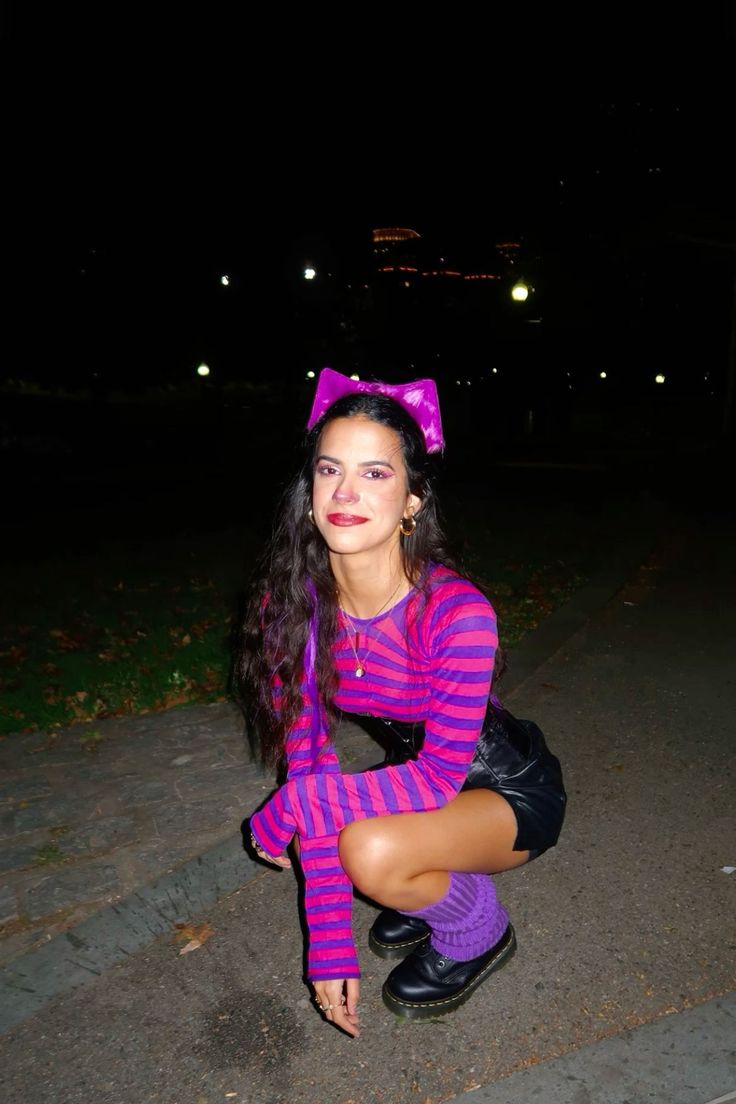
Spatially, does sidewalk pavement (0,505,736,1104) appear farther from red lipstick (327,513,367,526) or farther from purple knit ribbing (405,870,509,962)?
red lipstick (327,513,367,526)

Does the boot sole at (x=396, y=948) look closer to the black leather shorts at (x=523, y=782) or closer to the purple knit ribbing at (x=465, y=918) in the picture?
the purple knit ribbing at (x=465, y=918)

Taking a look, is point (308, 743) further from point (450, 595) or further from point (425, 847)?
point (450, 595)

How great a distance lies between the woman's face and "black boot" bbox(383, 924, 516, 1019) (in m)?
1.32

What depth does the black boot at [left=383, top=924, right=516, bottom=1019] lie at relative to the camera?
8.77 ft

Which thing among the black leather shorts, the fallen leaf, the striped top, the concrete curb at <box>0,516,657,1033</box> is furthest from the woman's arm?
the concrete curb at <box>0,516,657,1033</box>

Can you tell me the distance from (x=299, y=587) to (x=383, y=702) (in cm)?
A: 45

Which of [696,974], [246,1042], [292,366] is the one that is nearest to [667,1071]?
[696,974]

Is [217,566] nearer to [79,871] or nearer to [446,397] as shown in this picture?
[79,871]

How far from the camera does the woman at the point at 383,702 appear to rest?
7.68 ft

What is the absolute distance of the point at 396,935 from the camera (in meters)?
3.01

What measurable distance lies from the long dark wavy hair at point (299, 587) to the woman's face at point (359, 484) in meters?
0.06

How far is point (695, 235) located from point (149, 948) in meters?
19.3

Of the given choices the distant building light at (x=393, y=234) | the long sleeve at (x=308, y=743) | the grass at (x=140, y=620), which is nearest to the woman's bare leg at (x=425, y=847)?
the long sleeve at (x=308, y=743)

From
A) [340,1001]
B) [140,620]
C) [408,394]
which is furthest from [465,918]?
[140,620]
